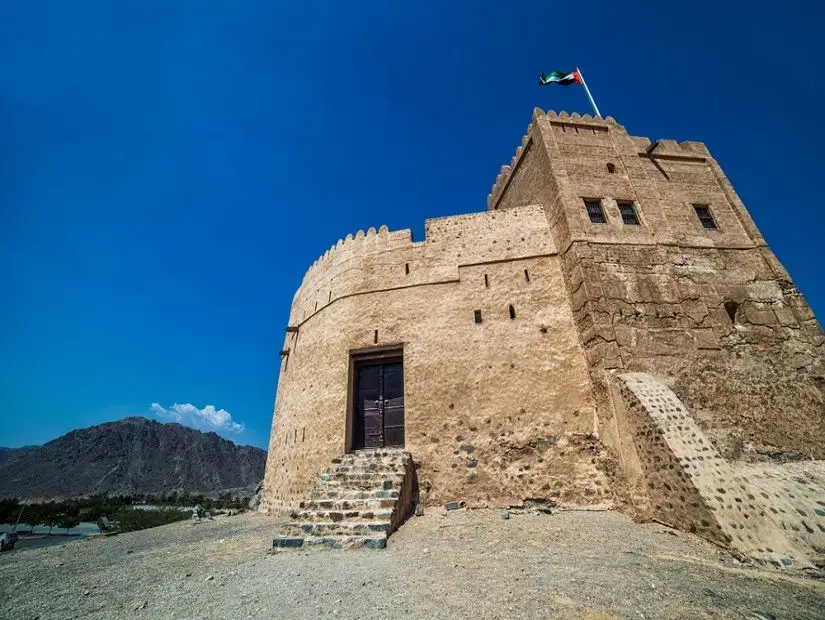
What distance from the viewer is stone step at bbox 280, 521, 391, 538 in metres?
5.67

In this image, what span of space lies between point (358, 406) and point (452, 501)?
3.60 metres

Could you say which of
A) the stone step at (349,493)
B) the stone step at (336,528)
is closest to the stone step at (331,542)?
the stone step at (336,528)

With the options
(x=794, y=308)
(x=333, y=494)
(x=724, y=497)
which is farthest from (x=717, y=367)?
(x=333, y=494)

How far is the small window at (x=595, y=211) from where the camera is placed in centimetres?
1012

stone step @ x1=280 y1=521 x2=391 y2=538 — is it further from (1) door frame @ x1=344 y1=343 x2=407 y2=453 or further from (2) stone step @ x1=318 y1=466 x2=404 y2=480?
(1) door frame @ x1=344 y1=343 x2=407 y2=453

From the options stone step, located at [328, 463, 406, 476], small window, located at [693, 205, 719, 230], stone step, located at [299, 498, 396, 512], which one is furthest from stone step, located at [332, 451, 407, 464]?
small window, located at [693, 205, 719, 230]

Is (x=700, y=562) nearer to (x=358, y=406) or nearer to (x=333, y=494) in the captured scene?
(x=333, y=494)

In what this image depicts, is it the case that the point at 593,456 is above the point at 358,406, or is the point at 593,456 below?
below

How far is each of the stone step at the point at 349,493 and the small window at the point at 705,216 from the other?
11.6 metres

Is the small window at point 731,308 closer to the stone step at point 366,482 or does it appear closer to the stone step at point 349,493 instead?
the stone step at point 366,482

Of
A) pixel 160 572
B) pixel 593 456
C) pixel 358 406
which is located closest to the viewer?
pixel 160 572

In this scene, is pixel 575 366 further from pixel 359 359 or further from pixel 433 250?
pixel 359 359

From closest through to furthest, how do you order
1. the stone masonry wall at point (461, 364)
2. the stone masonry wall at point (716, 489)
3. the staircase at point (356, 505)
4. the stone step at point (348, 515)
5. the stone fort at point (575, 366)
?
1. the stone masonry wall at point (716, 489)
2. the staircase at point (356, 505)
3. the stone step at point (348, 515)
4. the stone fort at point (575, 366)
5. the stone masonry wall at point (461, 364)

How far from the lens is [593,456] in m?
7.83
